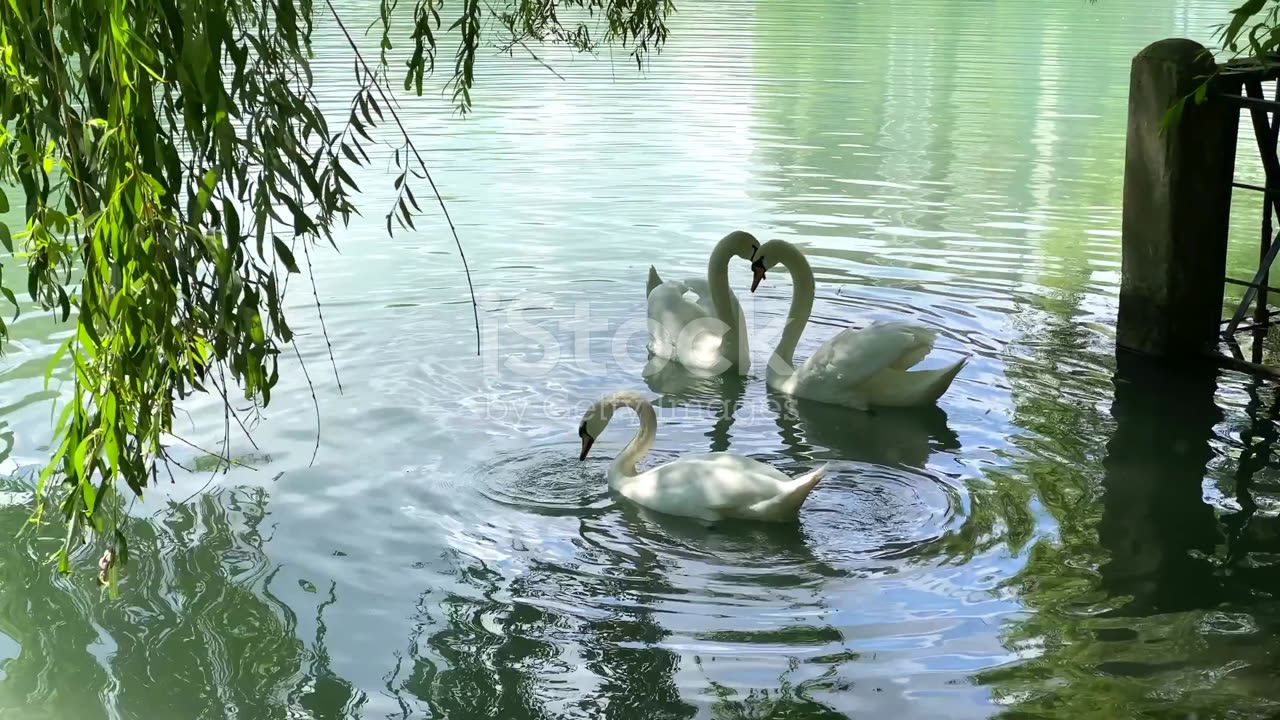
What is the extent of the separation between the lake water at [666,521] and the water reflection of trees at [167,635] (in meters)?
0.01

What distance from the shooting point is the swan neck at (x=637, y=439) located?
20.8ft

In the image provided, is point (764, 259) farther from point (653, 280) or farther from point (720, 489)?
point (720, 489)

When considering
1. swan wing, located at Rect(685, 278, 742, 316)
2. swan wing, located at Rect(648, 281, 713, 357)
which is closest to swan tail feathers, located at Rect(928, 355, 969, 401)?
swan wing, located at Rect(685, 278, 742, 316)

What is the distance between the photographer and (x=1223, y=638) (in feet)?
16.3

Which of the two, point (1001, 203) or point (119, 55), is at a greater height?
point (119, 55)

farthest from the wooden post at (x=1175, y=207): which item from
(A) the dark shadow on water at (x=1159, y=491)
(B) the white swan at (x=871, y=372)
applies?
(B) the white swan at (x=871, y=372)

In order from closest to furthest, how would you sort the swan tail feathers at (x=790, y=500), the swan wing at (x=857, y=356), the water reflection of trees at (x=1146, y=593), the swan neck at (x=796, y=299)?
1. the water reflection of trees at (x=1146, y=593)
2. the swan tail feathers at (x=790, y=500)
3. the swan wing at (x=857, y=356)
4. the swan neck at (x=796, y=299)

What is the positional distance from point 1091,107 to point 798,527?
49.0 feet

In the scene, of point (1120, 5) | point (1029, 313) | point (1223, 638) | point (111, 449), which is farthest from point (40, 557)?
point (1120, 5)

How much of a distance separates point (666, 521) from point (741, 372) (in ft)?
7.92

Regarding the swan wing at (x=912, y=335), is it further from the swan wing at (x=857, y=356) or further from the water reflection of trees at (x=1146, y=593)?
the water reflection of trees at (x=1146, y=593)

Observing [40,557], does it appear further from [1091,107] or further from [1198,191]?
[1091,107]

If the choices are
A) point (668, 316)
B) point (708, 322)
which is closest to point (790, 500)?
point (708, 322)

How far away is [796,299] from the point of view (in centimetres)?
832
